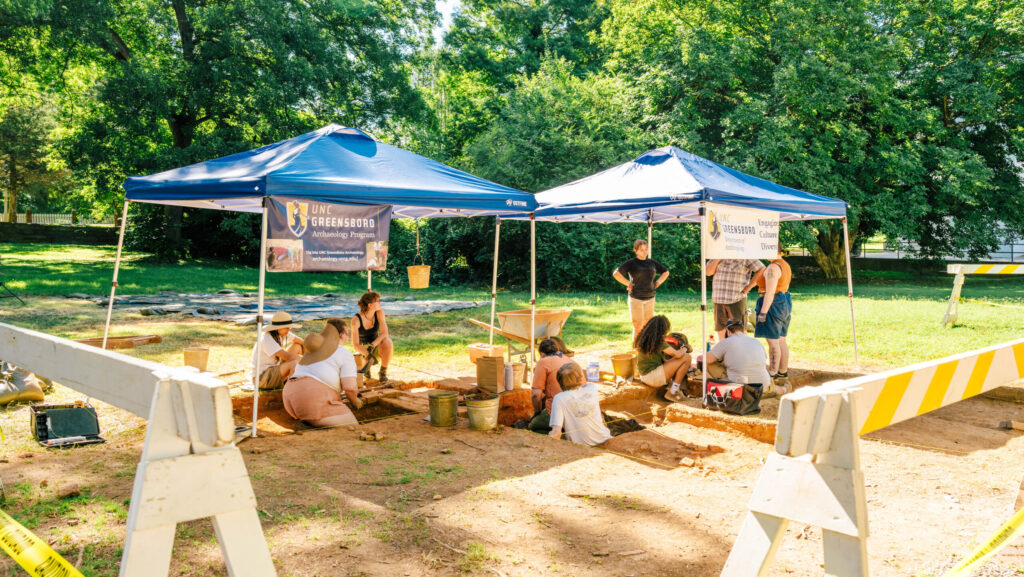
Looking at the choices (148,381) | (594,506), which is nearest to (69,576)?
(148,381)

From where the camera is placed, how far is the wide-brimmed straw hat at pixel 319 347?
6598mm

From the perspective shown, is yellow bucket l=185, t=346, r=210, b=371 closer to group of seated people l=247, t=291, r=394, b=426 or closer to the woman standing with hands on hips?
group of seated people l=247, t=291, r=394, b=426

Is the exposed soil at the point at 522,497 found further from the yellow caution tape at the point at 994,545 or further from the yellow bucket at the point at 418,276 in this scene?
the yellow bucket at the point at 418,276

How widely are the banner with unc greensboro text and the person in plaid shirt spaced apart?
14.4 feet

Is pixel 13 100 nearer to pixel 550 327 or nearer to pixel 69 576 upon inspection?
pixel 550 327

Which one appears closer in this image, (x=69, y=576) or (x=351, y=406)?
(x=69, y=576)

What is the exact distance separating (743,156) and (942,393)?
19.9m

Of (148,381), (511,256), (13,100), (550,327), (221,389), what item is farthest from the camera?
(13,100)

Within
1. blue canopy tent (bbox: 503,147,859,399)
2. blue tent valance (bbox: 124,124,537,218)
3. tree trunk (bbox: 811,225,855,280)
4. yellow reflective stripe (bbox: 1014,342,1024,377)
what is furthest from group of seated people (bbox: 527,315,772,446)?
tree trunk (bbox: 811,225,855,280)

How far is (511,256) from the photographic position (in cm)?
2283

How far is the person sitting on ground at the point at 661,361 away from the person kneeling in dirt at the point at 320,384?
3.49m

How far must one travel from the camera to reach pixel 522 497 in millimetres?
4578

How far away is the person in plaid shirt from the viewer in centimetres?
889

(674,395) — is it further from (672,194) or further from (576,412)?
(672,194)
